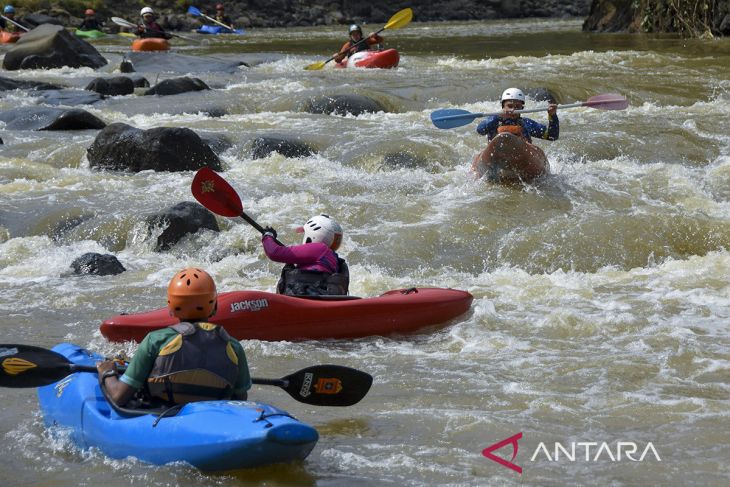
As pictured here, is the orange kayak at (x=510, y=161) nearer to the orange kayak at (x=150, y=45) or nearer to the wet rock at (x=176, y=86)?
the wet rock at (x=176, y=86)

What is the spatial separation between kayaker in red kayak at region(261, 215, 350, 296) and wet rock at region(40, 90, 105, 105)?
359 inches

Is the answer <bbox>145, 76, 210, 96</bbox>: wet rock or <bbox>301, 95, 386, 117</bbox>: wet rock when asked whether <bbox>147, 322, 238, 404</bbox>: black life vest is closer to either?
<bbox>301, 95, 386, 117</bbox>: wet rock

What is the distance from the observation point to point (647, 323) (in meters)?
6.68

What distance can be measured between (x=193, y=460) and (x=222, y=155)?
774 centimetres

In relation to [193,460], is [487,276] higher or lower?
lower

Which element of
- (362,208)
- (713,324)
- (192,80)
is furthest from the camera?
(192,80)

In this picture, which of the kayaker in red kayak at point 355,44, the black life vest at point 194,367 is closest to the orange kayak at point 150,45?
the kayaker in red kayak at point 355,44

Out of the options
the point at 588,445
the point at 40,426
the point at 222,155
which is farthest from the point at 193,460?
the point at 222,155

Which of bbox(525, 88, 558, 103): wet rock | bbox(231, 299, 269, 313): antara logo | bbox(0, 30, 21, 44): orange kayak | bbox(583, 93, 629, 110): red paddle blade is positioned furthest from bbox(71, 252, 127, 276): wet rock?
bbox(0, 30, 21, 44): orange kayak

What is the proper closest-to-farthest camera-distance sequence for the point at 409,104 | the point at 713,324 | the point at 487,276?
the point at 713,324
the point at 487,276
the point at 409,104

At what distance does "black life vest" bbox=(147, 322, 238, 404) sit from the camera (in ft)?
14.2

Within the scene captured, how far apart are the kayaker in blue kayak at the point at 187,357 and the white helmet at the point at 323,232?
85.9 inches

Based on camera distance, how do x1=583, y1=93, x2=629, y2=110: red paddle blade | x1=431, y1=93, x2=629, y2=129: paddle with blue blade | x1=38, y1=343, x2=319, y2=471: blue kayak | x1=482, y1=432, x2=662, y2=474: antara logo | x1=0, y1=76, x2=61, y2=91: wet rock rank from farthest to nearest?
x1=0, y1=76, x2=61, y2=91: wet rock
x1=583, y1=93, x2=629, y2=110: red paddle blade
x1=431, y1=93, x2=629, y2=129: paddle with blue blade
x1=482, y1=432, x2=662, y2=474: antara logo
x1=38, y1=343, x2=319, y2=471: blue kayak

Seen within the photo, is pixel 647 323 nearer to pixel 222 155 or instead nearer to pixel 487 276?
pixel 487 276
